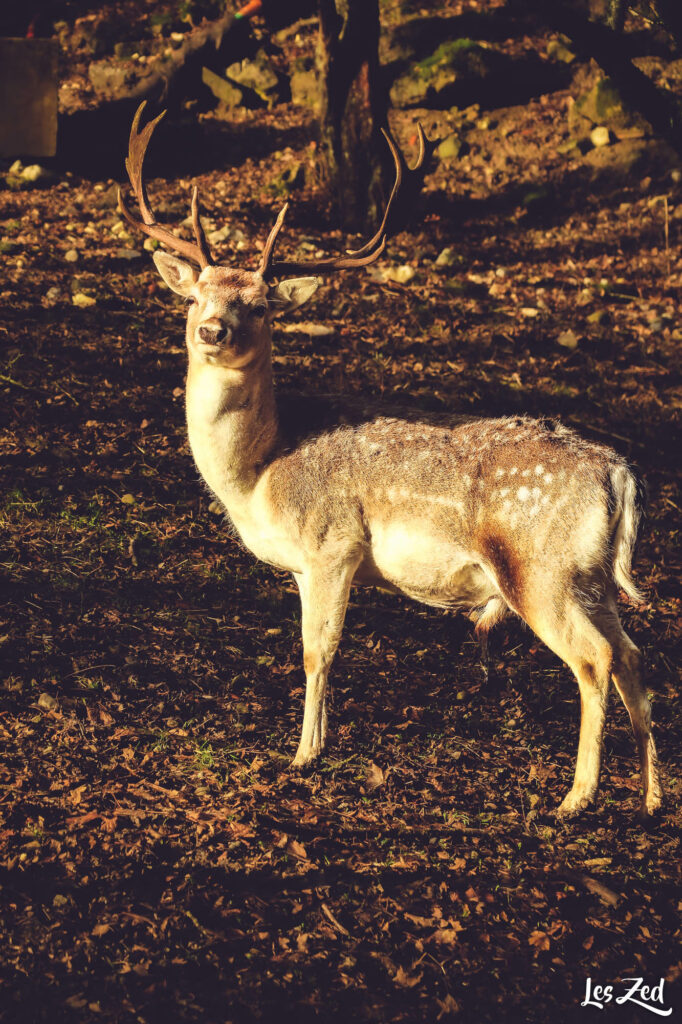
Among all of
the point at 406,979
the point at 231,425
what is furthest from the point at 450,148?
the point at 406,979

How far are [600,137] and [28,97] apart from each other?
645 cm

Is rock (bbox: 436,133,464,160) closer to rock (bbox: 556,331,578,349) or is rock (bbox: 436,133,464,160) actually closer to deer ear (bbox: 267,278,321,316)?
rock (bbox: 556,331,578,349)

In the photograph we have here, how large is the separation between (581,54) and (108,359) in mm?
7945

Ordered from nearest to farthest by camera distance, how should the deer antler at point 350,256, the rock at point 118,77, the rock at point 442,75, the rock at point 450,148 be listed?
the deer antler at point 350,256, the rock at point 450,148, the rock at point 442,75, the rock at point 118,77

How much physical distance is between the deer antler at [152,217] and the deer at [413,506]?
0.06 feet

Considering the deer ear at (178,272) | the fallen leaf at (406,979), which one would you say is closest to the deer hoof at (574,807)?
the fallen leaf at (406,979)

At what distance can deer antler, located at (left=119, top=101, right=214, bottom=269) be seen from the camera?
442 centimetres

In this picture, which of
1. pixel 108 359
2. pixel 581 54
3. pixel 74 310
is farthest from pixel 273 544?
pixel 581 54

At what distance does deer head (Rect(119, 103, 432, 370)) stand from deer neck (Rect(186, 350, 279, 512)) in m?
0.08

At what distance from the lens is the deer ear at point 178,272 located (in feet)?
14.6

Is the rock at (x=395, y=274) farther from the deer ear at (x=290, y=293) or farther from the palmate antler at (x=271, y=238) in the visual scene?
the deer ear at (x=290, y=293)

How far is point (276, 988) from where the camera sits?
121 inches

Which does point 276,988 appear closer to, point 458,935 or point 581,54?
point 458,935

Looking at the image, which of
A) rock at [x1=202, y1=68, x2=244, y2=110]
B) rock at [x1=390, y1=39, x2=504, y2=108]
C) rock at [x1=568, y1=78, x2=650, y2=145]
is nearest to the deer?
rock at [x1=568, y1=78, x2=650, y2=145]
